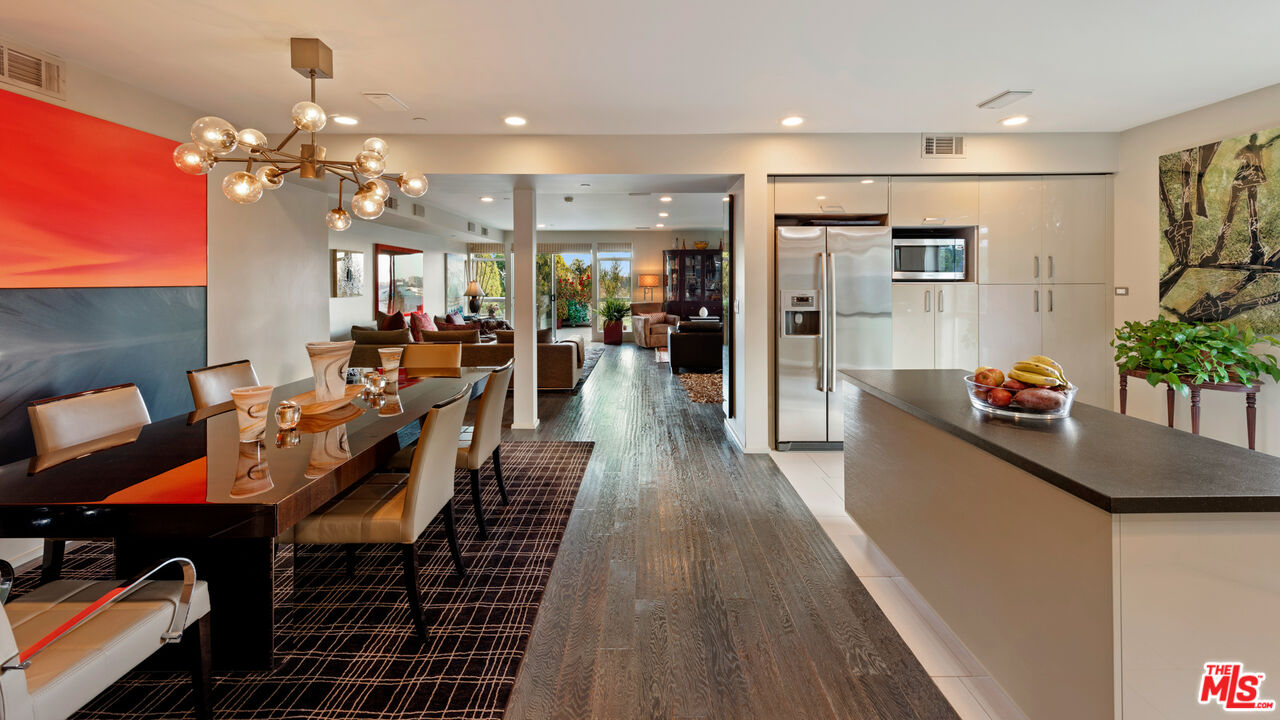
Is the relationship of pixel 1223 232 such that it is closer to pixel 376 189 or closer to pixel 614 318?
pixel 376 189

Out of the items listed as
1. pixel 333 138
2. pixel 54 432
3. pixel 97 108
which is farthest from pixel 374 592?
pixel 333 138

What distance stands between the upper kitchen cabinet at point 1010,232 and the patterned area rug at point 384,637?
3771 millimetres

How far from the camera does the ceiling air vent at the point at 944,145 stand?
4.42 metres

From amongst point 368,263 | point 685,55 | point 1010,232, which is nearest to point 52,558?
point 685,55

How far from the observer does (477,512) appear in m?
3.00

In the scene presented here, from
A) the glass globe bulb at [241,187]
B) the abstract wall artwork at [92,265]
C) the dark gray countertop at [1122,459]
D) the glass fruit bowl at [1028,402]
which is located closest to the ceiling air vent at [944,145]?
the dark gray countertop at [1122,459]

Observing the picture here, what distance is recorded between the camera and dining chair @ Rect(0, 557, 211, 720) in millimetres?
1144

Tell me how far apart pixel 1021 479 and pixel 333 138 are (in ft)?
15.9

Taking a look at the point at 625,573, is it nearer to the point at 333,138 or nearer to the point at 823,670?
the point at 823,670

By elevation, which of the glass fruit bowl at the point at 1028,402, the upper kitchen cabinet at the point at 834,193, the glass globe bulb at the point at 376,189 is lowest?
the glass fruit bowl at the point at 1028,402

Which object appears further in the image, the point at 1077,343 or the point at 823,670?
the point at 1077,343

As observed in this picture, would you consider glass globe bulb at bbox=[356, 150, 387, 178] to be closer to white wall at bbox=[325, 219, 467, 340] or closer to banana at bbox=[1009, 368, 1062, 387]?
banana at bbox=[1009, 368, 1062, 387]

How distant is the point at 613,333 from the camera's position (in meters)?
13.2

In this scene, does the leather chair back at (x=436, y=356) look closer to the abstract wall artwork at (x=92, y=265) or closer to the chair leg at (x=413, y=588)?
the abstract wall artwork at (x=92, y=265)
